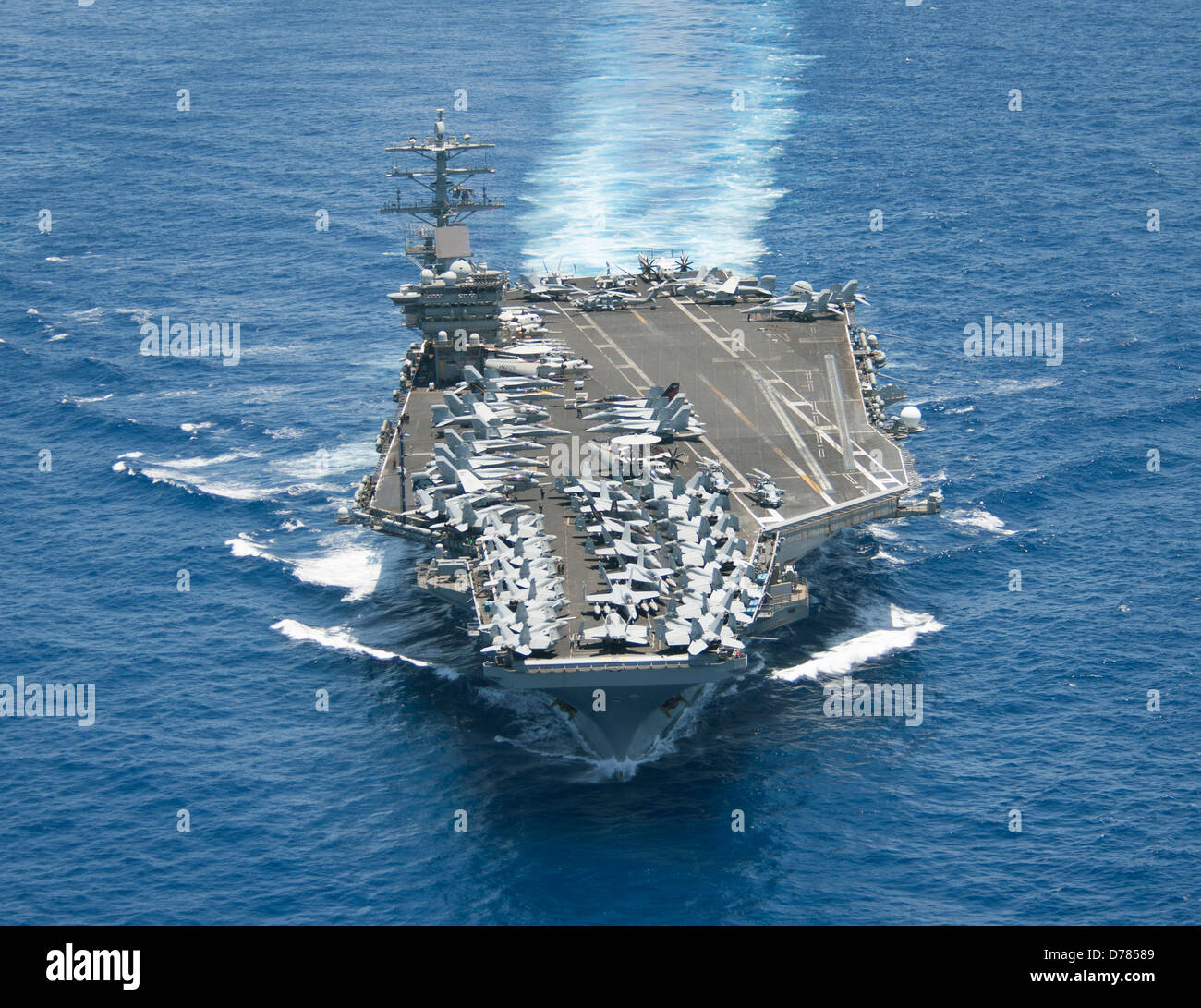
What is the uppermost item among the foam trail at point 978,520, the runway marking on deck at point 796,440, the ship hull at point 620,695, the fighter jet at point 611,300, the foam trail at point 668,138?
the foam trail at point 668,138

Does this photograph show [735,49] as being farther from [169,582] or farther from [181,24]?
[169,582]

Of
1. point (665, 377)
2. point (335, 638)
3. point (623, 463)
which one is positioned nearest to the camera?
point (335, 638)

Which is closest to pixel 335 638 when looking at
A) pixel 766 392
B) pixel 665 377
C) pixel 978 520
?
pixel 665 377

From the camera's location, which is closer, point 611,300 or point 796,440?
point 796,440

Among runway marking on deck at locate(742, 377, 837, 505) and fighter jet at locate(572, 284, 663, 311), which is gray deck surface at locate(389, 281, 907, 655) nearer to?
runway marking on deck at locate(742, 377, 837, 505)

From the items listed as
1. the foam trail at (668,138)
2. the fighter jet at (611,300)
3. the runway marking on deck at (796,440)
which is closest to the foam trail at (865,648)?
the runway marking on deck at (796,440)

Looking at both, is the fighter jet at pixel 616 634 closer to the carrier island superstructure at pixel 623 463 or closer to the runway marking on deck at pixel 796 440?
the carrier island superstructure at pixel 623 463

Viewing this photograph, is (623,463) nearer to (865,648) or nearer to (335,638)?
(865,648)
